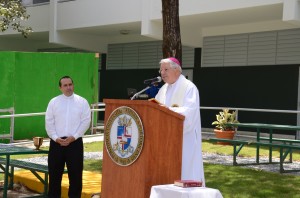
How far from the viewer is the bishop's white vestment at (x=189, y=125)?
5391 millimetres

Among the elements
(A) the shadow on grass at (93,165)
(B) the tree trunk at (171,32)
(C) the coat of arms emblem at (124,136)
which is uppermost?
(B) the tree trunk at (171,32)

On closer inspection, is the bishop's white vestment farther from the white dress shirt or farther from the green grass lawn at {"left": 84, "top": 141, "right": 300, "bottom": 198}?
the green grass lawn at {"left": 84, "top": 141, "right": 300, "bottom": 198}

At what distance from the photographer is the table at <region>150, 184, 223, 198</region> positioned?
450 cm

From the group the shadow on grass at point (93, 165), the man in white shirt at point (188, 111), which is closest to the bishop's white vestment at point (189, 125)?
the man in white shirt at point (188, 111)

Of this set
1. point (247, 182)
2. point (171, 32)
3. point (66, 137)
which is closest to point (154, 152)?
point (66, 137)

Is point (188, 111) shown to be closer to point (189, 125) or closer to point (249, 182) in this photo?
point (189, 125)

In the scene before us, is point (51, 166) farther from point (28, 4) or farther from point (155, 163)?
point (28, 4)

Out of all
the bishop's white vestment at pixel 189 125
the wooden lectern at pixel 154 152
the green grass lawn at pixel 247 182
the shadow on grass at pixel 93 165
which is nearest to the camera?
the wooden lectern at pixel 154 152

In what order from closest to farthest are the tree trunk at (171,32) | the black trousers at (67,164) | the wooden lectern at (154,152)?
the wooden lectern at (154,152)
the black trousers at (67,164)
the tree trunk at (171,32)

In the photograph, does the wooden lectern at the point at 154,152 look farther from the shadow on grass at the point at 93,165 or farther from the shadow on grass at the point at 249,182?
the shadow on grass at the point at 93,165

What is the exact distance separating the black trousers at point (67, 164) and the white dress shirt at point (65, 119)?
122mm

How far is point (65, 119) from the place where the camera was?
265 inches

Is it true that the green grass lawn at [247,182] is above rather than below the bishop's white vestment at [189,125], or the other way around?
below

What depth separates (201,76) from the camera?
2030cm
